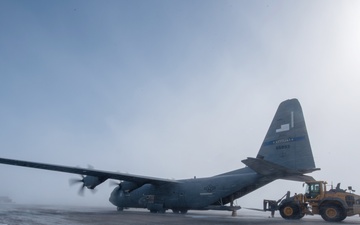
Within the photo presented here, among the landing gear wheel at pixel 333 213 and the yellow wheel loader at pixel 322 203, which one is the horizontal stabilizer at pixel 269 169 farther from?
the landing gear wheel at pixel 333 213

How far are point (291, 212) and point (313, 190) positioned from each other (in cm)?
209

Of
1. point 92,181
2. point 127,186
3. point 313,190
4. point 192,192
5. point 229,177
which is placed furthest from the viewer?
point 127,186

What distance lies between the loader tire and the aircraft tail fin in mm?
1993

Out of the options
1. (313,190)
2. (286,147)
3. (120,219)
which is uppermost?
(286,147)

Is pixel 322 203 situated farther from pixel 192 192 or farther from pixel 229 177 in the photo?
pixel 192 192

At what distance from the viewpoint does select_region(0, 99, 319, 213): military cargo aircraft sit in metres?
21.0

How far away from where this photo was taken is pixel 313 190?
2120 centimetres

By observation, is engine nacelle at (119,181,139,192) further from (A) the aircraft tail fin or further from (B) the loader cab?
(B) the loader cab

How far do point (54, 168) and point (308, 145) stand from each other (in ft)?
65.8

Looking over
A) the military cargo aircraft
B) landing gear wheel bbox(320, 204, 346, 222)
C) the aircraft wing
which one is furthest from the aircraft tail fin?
the aircraft wing

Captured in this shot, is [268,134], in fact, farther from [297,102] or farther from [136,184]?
[136,184]

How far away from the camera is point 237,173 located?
25219 millimetres

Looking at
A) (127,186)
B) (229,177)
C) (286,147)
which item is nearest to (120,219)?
(229,177)

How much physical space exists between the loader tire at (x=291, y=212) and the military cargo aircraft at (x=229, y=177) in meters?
2.02
